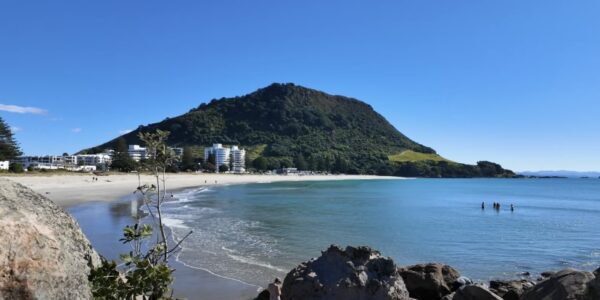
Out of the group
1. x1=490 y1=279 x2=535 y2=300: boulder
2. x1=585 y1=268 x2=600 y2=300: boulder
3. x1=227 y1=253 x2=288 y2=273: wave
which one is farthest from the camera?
x1=227 y1=253 x2=288 y2=273: wave

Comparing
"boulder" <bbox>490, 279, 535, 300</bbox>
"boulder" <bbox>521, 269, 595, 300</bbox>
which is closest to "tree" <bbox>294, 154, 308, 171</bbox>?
"boulder" <bbox>490, 279, 535, 300</bbox>

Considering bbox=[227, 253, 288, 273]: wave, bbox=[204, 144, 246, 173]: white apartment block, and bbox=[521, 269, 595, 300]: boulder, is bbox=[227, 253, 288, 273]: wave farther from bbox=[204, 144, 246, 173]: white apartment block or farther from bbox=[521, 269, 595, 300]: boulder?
bbox=[204, 144, 246, 173]: white apartment block

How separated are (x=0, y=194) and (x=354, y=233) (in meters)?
22.9

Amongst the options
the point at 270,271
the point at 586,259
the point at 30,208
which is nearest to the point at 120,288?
the point at 30,208

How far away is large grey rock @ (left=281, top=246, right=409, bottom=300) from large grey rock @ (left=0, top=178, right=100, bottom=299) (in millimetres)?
2976

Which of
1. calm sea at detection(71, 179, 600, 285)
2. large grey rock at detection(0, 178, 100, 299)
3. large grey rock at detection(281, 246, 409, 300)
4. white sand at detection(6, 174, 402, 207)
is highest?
large grey rock at detection(0, 178, 100, 299)

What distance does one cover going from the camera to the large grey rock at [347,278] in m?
6.32

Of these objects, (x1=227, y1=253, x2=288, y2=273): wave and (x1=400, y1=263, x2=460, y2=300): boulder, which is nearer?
(x1=400, y1=263, x2=460, y2=300): boulder

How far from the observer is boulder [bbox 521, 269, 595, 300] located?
5.70m

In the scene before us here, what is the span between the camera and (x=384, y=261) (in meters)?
6.68

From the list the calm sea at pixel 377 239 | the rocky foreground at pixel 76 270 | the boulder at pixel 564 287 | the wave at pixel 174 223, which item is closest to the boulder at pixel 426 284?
the rocky foreground at pixel 76 270

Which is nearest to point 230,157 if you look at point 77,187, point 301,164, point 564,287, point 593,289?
point 301,164

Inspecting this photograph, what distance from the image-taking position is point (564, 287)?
5926 mm

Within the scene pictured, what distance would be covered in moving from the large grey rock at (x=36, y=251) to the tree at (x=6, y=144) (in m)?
94.6
